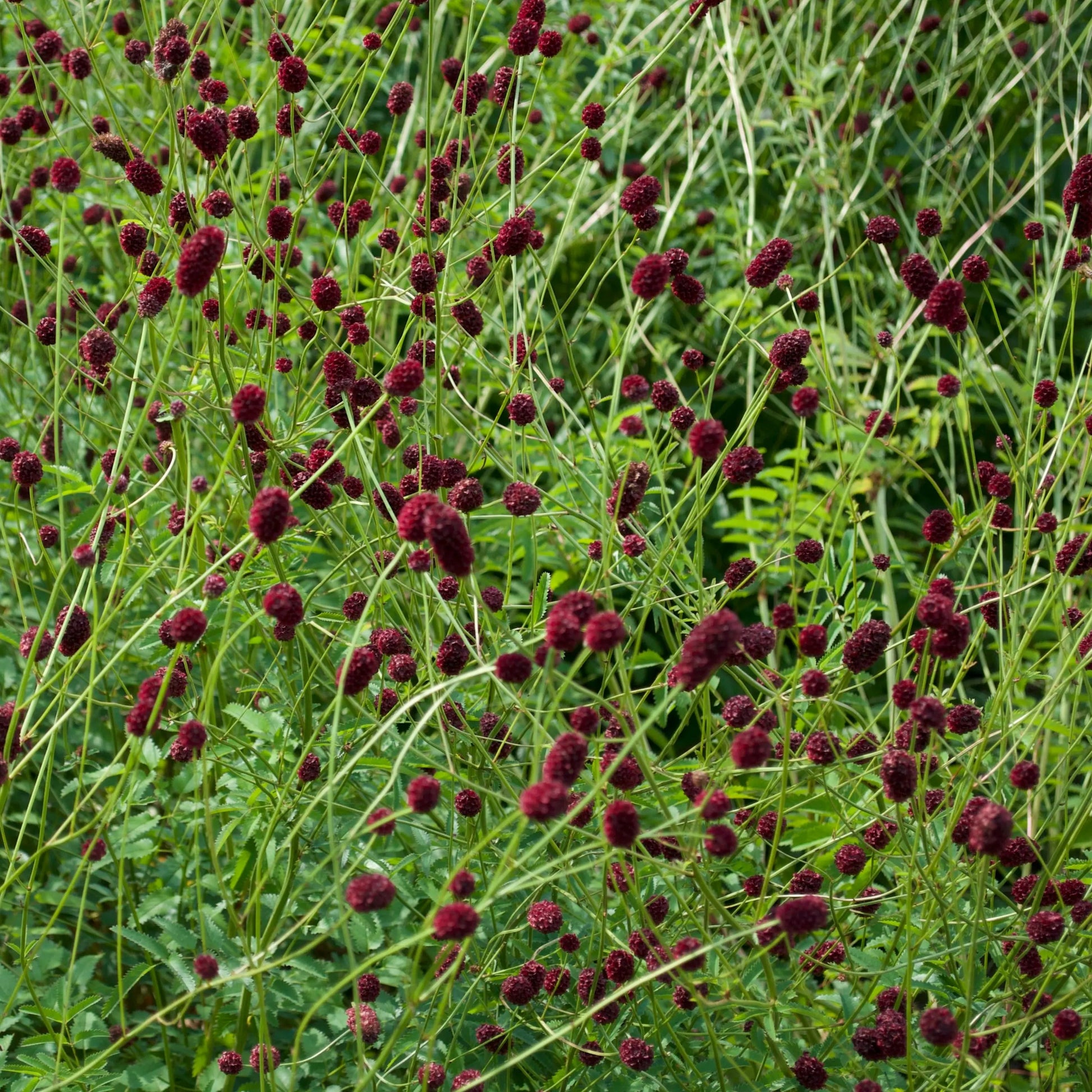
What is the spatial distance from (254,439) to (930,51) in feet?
11.5

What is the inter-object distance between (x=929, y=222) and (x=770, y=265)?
1.05ft

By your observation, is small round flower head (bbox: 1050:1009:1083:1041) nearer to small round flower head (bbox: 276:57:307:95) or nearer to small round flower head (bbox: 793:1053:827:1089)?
small round flower head (bbox: 793:1053:827:1089)

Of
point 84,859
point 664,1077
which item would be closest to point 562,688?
point 84,859

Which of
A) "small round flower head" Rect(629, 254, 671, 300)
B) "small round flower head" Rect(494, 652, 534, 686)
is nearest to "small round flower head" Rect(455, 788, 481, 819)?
"small round flower head" Rect(494, 652, 534, 686)

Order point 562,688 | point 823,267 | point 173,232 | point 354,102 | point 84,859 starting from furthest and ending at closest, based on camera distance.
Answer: point 823,267 → point 354,102 → point 173,232 → point 84,859 → point 562,688

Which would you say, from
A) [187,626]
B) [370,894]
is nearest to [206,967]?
[370,894]

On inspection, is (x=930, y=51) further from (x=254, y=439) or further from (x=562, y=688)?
(x=562, y=688)

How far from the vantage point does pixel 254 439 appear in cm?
154

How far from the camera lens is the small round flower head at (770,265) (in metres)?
1.69

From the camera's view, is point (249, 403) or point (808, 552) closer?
point (249, 403)

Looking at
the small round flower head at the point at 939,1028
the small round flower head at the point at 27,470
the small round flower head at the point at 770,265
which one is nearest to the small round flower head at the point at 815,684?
the small round flower head at the point at 939,1028

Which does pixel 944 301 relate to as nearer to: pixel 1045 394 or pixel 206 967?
pixel 1045 394

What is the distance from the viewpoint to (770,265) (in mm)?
1702

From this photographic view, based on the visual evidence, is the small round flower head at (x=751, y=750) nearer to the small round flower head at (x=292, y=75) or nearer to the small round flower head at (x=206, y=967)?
the small round flower head at (x=206, y=967)
